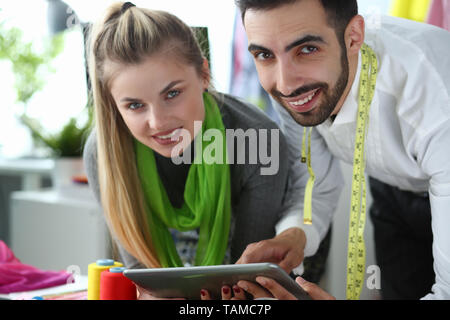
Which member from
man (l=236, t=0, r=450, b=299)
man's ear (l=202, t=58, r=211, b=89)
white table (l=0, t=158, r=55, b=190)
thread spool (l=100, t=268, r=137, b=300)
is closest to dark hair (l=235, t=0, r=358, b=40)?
man (l=236, t=0, r=450, b=299)

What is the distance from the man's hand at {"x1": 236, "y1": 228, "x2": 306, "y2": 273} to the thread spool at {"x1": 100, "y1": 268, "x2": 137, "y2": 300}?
0.21 metres

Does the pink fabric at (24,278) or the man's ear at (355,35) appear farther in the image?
the pink fabric at (24,278)

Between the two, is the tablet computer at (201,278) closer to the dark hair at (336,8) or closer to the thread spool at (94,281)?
the thread spool at (94,281)

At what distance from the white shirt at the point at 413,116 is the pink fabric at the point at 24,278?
2.06ft

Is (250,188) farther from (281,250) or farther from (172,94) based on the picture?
(172,94)

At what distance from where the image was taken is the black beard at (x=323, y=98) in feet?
2.83

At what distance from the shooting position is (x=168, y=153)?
966 millimetres

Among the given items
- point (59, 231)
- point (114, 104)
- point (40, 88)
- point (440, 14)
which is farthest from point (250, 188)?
point (40, 88)

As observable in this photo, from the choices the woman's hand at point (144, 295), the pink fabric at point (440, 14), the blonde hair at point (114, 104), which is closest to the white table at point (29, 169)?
the blonde hair at point (114, 104)

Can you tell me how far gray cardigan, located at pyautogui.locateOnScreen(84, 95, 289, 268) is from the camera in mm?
946

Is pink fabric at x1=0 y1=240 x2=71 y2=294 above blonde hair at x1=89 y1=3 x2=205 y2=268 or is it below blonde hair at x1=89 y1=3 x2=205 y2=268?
below

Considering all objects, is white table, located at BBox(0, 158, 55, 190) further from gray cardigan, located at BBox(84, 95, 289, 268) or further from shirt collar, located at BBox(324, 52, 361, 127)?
shirt collar, located at BBox(324, 52, 361, 127)
